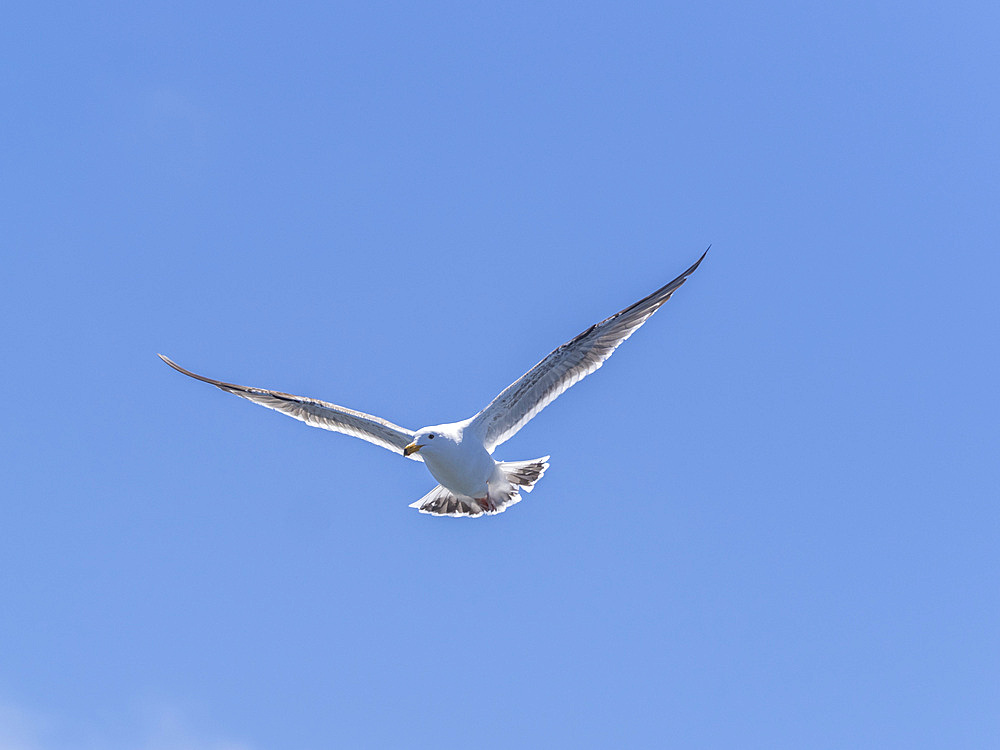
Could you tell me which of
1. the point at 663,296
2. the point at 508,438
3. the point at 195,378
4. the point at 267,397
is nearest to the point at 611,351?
the point at 663,296

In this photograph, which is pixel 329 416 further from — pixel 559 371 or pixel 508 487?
pixel 559 371

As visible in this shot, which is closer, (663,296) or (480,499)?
(663,296)

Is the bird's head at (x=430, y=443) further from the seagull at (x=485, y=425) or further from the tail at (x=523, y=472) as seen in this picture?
the tail at (x=523, y=472)

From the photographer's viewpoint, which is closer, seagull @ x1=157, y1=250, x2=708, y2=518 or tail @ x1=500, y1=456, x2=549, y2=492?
seagull @ x1=157, y1=250, x2=708, y2=518

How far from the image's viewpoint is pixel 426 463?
15.4 metres

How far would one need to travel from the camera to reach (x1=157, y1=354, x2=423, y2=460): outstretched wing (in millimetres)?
16188

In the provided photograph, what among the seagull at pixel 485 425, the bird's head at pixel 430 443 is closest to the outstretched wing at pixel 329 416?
the seagull at pixel 485 425

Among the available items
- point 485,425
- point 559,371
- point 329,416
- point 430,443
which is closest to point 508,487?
point 485,425

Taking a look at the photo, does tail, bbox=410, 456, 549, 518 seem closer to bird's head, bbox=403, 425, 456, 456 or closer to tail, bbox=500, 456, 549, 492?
tail, bbox=500, 456, 549, 492

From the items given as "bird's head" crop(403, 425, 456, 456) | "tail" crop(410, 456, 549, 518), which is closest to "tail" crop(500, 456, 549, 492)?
"tail" crop(410, 456, 549, 518)

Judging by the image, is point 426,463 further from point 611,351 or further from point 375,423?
point 611,351

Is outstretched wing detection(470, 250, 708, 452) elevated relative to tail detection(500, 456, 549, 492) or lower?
elevated

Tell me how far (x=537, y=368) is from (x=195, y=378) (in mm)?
6076

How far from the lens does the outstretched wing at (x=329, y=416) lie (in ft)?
53.1
